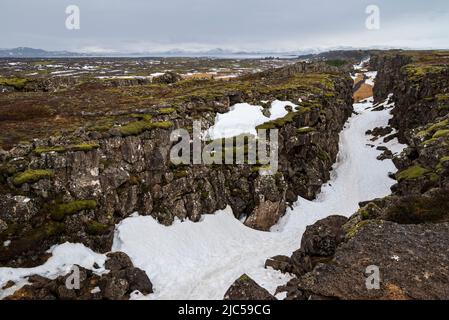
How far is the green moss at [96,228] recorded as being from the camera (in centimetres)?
3494

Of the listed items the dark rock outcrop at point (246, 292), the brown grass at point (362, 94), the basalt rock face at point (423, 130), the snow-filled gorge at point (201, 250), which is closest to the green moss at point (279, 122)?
the snow-filled gorge at point (201, 250)

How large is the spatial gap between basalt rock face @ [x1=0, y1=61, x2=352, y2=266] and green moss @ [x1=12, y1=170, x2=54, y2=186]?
0.28ft

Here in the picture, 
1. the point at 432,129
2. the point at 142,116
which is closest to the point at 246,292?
the point at 142,116

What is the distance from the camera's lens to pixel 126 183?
4084cm

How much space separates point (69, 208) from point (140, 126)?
48.2ft

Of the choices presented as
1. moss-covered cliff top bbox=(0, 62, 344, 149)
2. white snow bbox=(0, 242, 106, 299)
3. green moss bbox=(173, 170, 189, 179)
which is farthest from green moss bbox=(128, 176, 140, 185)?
white snow bbox=(0, 242, 106, 299)

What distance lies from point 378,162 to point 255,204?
131ft

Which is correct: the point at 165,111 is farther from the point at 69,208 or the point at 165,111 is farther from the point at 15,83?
the point at 15,83

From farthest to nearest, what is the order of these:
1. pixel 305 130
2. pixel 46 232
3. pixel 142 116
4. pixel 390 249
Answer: pixel 305 130
pixel 142 116
pixel 46 232
pixel 390 249

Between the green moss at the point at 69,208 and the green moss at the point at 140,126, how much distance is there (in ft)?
34.1

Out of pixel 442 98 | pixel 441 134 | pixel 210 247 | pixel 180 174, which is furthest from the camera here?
pixel 442 98

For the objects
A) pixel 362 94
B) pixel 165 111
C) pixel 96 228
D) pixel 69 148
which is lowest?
pixel 96 228

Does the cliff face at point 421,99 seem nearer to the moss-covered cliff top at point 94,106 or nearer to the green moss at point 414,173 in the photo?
the moss-covered cliff top at point 94,106

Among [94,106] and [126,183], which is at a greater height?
[94,106]
